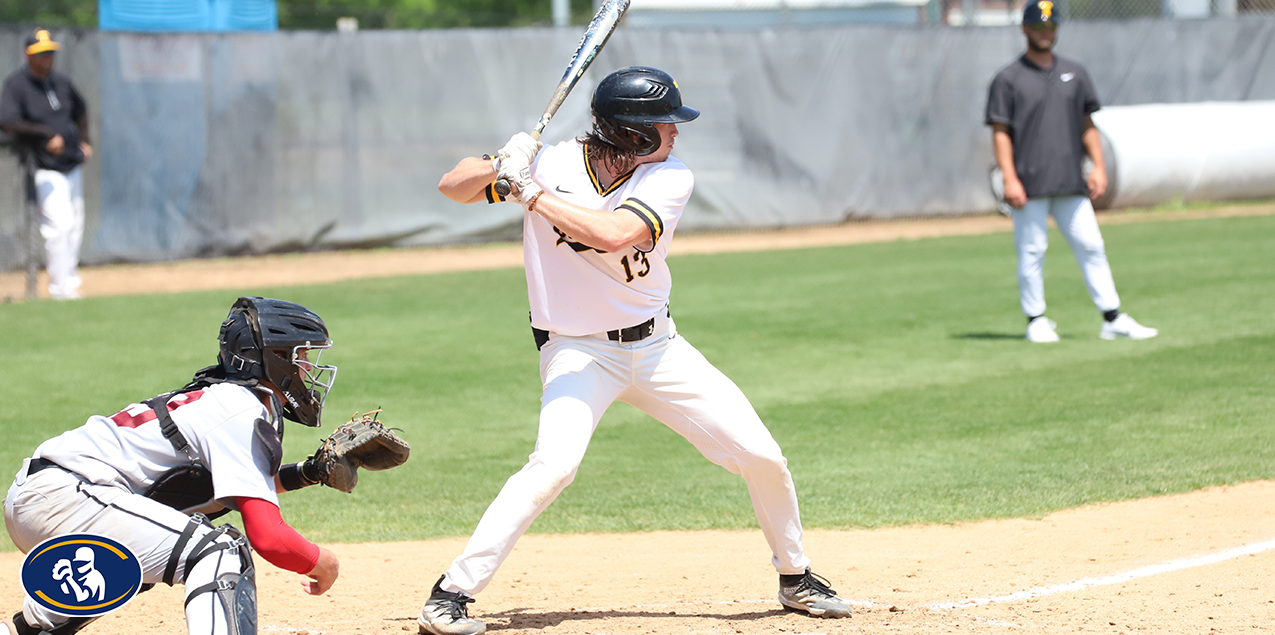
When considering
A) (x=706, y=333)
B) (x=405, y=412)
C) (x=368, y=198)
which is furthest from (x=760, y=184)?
(x=405, y=412)

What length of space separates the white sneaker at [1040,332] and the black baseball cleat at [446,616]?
23.1ft

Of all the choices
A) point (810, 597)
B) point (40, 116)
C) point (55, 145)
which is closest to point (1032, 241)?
point (810, 597)

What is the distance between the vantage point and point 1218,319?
34.5 feet

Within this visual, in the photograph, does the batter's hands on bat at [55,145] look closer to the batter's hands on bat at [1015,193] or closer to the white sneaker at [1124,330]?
the batter's hands on bat at [1015,193]

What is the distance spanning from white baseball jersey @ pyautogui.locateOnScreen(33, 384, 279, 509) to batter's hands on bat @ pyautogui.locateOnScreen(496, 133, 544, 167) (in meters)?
1.15

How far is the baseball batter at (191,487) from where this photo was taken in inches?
131

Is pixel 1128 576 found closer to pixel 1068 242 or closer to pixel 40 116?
pixel 1068 242

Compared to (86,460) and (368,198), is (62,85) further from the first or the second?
(86,460)

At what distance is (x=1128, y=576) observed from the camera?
485 centimetres

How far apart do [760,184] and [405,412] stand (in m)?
11.3

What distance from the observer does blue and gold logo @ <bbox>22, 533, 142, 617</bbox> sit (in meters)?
3.16

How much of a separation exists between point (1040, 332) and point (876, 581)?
221 inches

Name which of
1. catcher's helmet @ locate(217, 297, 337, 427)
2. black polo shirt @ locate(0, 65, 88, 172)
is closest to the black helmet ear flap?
catcher's helmet @ locate(217, 297, 337, 427)

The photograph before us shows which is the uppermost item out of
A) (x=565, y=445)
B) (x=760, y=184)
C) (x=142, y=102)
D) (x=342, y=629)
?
(x=565, y=445)
